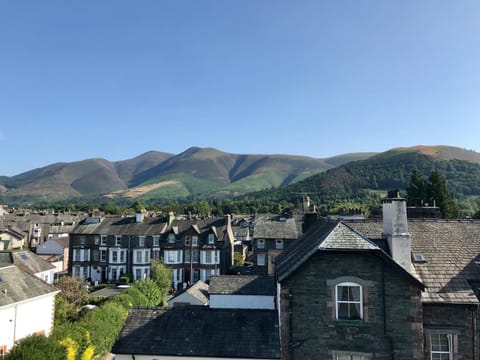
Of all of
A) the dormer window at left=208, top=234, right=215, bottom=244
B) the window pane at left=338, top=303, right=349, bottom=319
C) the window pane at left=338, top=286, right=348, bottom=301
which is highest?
the window pane at left=338, top=286, right=348, bottom=301

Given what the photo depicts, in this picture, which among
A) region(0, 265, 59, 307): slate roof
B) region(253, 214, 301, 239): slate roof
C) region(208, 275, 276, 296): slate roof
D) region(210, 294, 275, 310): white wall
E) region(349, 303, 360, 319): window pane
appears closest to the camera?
region(349, 303, 360, 319): window pane

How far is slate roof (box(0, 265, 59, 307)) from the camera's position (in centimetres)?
2282

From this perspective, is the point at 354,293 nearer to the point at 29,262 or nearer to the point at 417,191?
the point at 29,262

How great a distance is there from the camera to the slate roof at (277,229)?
53531 mm

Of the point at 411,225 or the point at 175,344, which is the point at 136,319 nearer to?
the point at 175,344

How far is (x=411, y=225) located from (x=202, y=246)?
129 ft

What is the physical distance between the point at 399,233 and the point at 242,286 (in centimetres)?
1369

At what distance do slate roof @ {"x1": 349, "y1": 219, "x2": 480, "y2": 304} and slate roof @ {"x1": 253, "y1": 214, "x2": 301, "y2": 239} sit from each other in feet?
109

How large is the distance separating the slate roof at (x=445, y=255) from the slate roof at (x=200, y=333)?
752cm

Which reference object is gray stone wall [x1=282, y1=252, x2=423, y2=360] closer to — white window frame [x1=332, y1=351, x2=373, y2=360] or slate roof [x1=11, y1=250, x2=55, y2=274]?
white window frame [x1=332, y1=351, x2=373, y2=360]

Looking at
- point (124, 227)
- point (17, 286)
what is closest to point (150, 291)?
point (17, 286)

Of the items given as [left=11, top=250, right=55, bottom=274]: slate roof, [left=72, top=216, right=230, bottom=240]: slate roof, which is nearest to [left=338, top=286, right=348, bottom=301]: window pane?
[left=11, top=250, right=55, bottom=274]: slate roof

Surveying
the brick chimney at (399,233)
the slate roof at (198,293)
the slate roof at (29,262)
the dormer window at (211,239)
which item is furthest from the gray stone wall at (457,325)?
the dormer window at (211,239)

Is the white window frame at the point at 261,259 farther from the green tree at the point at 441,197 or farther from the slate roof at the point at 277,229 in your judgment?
the green tree at the point at 441,197
